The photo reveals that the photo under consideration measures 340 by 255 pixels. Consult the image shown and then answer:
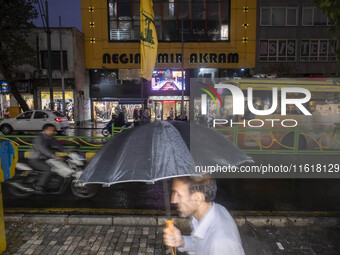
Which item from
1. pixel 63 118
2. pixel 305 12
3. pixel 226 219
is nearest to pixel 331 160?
pixel 226 219

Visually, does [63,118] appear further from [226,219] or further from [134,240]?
[226,219]

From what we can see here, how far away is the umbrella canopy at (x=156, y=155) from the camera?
1868mm

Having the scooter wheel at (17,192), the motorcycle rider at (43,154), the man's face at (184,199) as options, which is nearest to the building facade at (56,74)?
the scooter wheel at (17,192)

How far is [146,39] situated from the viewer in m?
8.28

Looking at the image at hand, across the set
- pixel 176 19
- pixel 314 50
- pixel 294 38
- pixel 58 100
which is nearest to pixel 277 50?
pixel 294 38

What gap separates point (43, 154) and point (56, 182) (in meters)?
0.80

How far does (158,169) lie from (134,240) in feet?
8.80

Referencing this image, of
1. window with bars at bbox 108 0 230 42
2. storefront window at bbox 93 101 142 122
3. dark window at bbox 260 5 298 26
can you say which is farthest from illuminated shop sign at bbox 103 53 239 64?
dark window at bbox 260 5 298 26

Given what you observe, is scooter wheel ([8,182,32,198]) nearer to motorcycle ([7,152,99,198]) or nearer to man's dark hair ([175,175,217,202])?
motorcycle ([7,152,99,198])

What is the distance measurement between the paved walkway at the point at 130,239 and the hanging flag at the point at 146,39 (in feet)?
17.1

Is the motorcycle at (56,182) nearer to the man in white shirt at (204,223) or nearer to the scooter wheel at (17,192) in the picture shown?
the scooter wheel at (17,192)

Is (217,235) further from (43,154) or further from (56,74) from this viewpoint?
(56,74)

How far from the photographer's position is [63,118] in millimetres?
17688

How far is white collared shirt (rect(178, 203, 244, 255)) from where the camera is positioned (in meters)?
1.58
